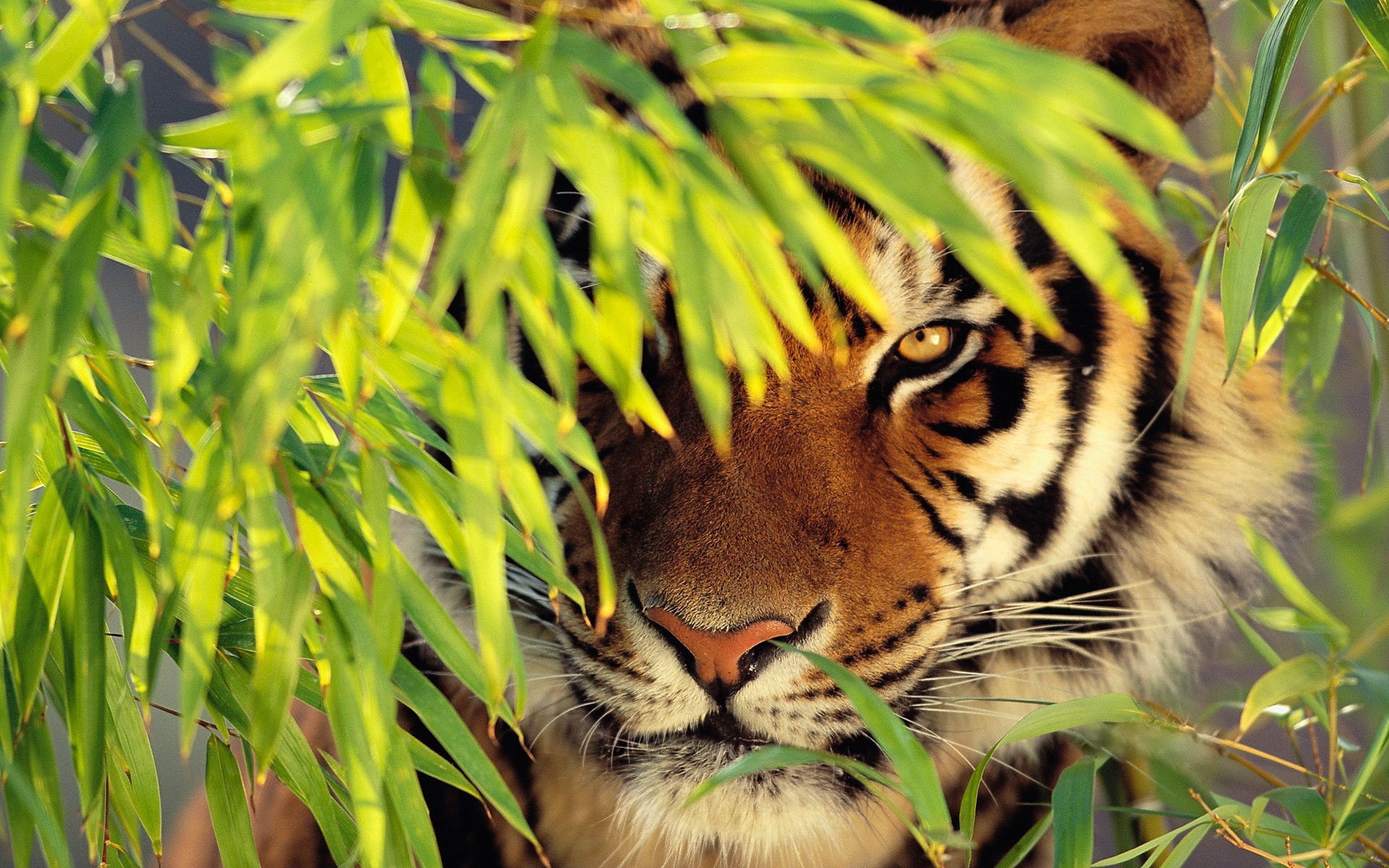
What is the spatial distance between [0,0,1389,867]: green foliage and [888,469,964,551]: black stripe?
7.9 inches

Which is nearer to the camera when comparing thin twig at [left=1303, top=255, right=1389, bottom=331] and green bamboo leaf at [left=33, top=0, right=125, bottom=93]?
green bamboo leaf at [left=33, top=0, right=125, bottom=93]

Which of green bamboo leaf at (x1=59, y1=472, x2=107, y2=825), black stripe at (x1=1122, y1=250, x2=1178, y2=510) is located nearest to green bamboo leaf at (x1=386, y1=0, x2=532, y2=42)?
green bamboo leaf at (x1=59, y1=472, x2=107, y2=825)

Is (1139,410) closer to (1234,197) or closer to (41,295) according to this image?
(1234,197)

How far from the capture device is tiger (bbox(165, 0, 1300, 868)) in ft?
2.78

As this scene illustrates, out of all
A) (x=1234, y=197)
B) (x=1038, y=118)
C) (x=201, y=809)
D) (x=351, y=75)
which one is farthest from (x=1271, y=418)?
(x=201, y=809)

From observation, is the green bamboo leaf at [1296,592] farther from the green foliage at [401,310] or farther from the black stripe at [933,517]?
the black stripe at [933,517]

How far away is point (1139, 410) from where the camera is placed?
1017 millimetres

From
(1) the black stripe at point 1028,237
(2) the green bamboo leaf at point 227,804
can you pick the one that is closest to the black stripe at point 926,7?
(1) the black stripe at point 1028,237

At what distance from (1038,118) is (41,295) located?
15.8 inches

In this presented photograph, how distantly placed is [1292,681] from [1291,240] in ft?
0.88

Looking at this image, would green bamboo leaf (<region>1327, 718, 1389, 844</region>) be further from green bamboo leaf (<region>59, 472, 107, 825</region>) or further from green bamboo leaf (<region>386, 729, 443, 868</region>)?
green bamboo leaf (<region>59, 472, 107, 825</region>)

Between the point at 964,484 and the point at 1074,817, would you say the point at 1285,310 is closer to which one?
the point at 964,484

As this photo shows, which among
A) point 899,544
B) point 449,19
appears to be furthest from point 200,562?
point 899,544

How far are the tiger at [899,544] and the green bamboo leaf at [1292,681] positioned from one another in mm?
209
